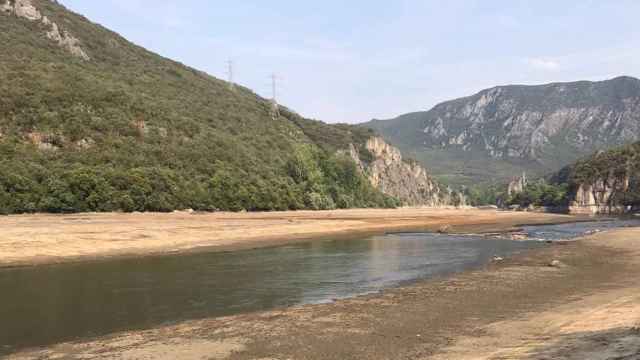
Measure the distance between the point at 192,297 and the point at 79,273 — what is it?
1032 cm

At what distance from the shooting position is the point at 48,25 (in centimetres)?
12256

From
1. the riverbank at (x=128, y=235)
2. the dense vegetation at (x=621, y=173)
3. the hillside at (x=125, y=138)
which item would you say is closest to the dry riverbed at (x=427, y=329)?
the riverbank at (x=128, y=235)

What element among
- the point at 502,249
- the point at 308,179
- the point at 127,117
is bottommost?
the point at 502,249

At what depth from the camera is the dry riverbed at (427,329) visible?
566 inches

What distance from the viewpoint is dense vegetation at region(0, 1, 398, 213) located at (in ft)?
212

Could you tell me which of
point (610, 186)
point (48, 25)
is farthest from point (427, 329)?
point (610, 186)

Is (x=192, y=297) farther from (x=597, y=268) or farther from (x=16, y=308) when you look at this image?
(x=597, y=268)

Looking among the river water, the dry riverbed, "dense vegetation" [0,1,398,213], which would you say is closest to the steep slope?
"dense vegetation" [0,1,398,213]

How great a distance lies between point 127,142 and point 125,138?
1.49 metres

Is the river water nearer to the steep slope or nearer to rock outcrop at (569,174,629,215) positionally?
the steep slope

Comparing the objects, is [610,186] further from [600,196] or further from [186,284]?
[186,284]

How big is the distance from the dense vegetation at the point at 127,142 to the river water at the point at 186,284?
2875 centimetres

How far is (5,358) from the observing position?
49.5 feet

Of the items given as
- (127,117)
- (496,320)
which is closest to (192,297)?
(496,320)
